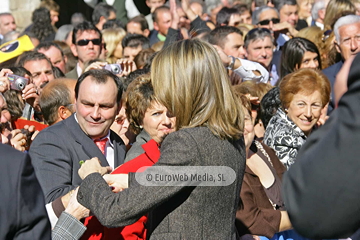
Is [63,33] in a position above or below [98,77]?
below

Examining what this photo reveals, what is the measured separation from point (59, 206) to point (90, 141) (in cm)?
63

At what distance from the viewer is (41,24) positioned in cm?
1082

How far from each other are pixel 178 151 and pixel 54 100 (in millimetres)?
2154

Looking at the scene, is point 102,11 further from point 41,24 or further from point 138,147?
point 138,147

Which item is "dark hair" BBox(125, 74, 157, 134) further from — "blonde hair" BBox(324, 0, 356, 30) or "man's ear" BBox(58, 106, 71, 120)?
"blonde hair" BBox(324, 0, 356, 30)

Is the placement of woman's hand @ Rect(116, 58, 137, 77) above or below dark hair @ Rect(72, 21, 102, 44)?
above

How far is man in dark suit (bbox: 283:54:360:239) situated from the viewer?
4.80ft

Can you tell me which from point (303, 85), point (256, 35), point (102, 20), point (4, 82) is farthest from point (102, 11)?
point (4, 82)

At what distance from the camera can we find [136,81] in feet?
12.5

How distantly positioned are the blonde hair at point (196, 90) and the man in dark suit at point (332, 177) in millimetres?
1067

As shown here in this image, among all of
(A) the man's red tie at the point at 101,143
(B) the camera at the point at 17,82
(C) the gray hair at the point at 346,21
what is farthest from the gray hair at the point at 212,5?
(A) the man's red tie at the point at 101,143

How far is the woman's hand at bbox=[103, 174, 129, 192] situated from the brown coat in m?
0.92

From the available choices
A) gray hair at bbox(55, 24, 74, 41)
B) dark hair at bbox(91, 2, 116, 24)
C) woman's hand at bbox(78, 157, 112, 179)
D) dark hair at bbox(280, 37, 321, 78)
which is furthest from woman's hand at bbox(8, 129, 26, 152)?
dark hair at bbox(91, 2, 116, 24)

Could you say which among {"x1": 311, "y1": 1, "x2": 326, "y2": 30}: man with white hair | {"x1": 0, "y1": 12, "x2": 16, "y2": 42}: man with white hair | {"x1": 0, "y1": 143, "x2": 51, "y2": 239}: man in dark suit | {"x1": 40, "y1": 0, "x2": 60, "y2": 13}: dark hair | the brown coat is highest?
{"x1": 0, "y1": 143, "x2": 51, "y2": 239}: man in dark suit
